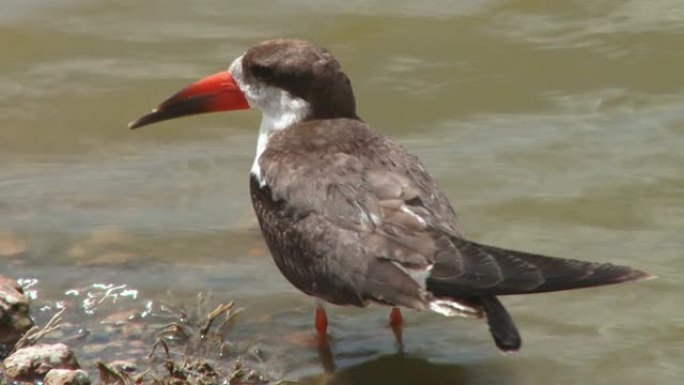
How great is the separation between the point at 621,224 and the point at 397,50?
2314 mm

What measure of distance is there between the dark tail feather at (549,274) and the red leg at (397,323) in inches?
42.7

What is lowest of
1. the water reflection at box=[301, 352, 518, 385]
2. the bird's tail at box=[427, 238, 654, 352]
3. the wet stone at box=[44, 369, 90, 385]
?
the water reflection at box=[301, 352, 518, 385]

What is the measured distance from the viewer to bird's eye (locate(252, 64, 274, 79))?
7.49 metres

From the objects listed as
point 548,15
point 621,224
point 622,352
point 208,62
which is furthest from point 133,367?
point 548,15

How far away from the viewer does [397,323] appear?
7.08 meters

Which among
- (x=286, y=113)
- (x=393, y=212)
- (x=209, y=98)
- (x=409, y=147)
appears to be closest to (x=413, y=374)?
(x=393, y=212)

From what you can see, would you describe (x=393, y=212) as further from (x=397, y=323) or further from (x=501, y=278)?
(x=397, y=323)

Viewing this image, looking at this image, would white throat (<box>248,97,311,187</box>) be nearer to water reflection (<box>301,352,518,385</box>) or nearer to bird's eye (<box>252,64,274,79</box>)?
bird's eye (<box>252,64,274,79</box>)

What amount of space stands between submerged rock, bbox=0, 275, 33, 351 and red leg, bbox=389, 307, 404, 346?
4.76 feet

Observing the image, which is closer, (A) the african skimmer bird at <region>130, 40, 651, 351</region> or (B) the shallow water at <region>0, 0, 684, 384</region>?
(A) the african skimmer bird at <region>130, 40, 651, 351</region>

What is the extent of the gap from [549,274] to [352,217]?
91 centimetres

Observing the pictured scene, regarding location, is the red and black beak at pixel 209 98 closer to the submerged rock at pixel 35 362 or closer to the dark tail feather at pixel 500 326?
the submerged rock at pixel 35 362

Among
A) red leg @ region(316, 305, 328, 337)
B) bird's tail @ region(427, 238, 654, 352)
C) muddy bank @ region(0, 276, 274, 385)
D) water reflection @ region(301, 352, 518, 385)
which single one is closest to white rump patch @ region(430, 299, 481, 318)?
bird's tail @ region(427, 238, 654, 352)

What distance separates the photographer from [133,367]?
661 centimetres
